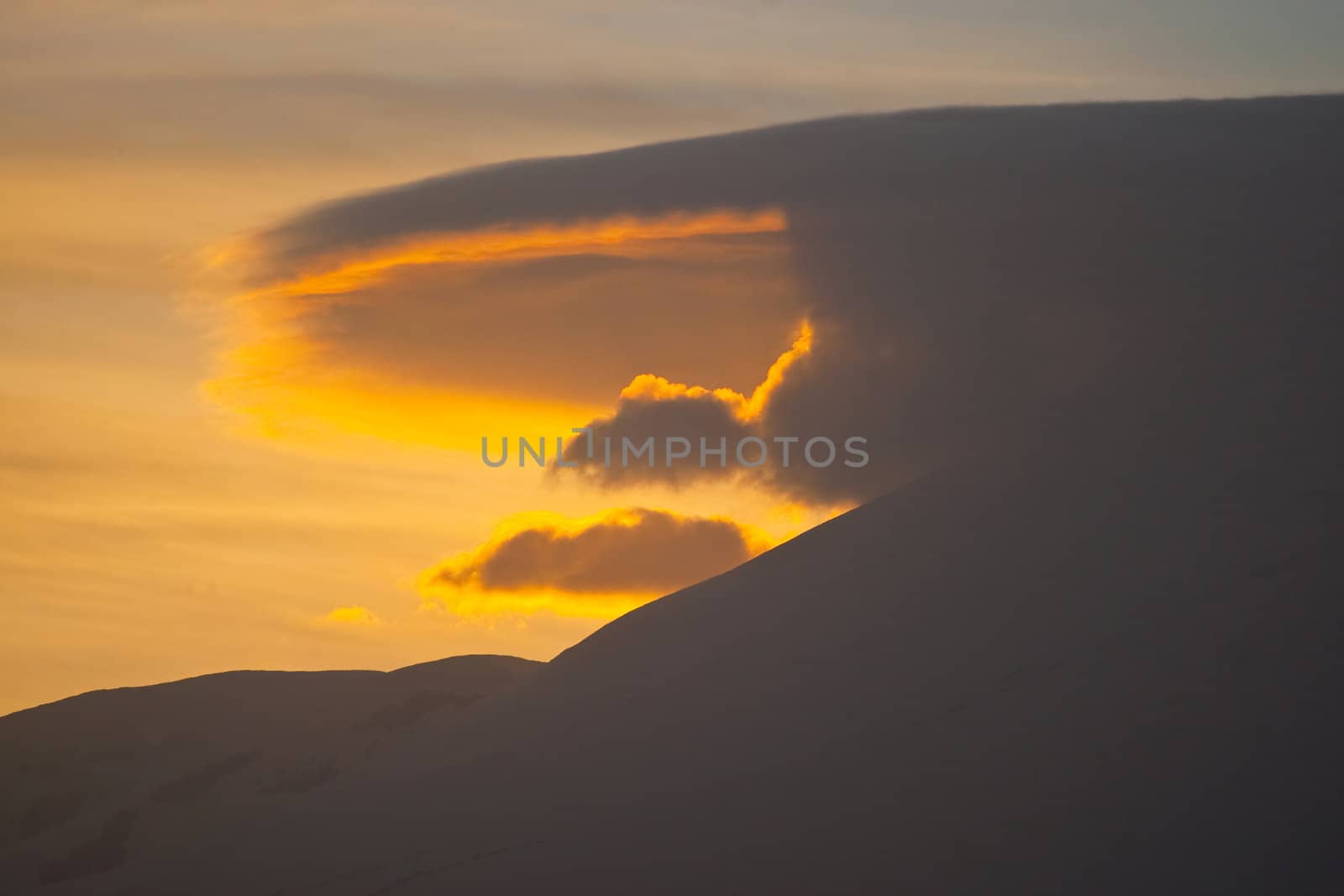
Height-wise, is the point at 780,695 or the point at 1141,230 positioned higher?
the point at 1141,230

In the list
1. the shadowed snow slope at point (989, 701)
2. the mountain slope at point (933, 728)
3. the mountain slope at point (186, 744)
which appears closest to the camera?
the mountain slope at point (933, 728)

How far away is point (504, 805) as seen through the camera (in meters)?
A: 41.7

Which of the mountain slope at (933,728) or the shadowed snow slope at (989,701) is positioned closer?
the mountain slope at (933,728)

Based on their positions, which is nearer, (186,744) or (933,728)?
(933,728)

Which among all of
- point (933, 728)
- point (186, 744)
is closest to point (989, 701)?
point (933, 728)

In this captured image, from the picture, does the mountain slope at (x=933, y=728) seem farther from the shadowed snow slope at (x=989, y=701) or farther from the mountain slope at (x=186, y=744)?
the mountain slope at (x=186, y=744)

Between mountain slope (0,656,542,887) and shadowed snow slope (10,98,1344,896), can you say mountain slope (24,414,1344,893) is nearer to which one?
shadowed snow slope (10,98,1344,896)

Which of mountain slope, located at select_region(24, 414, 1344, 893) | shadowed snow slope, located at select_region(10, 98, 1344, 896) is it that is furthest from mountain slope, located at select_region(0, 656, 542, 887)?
mountain slope, located at select_region(24, 414, 1344, 893)

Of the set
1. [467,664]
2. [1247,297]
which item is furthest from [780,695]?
[467,664]

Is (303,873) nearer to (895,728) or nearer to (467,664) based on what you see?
(895,728)

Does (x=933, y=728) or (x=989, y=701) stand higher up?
(x=989, y=701)

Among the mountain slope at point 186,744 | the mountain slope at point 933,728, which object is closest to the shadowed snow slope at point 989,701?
the mountain slope at point 933,728

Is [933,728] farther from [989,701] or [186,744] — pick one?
[186,744]

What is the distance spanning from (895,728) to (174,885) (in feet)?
77.2
